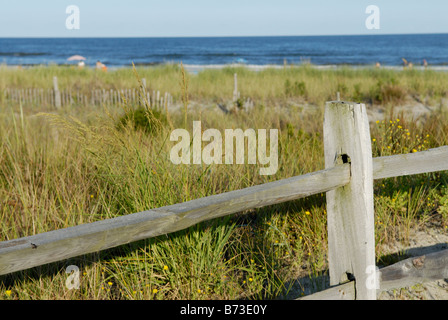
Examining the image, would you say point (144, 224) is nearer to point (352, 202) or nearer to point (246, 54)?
point (352, 202)

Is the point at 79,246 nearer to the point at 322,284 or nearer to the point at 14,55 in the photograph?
the point at 322,284

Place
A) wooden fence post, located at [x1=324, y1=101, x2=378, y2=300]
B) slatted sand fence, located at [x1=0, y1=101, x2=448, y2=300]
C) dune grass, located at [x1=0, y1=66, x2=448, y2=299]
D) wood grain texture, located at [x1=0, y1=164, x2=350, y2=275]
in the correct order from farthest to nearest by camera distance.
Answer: dune grass, located at [x1=0, y1=66, x2=448, y2=299] → wooden fence post, located at [x1=324, y1=101, x2=378, y2=300] → slatted sand fence, located at [x1=0, y1=101, x2=448, y2=300] → wood grain texture, located at [x1=0, y1=164, x2=350, y2=275]

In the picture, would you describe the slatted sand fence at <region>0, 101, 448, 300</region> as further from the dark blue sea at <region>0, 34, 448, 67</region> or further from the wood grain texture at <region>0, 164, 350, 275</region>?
the dark blue sea at <region>0, 34, 448, 67</region>

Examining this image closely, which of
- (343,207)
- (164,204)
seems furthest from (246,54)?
(343,207)

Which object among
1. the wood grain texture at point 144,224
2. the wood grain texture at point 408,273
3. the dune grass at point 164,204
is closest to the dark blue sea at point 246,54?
the dune grass at point 164,204

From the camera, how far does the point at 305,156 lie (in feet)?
14.6

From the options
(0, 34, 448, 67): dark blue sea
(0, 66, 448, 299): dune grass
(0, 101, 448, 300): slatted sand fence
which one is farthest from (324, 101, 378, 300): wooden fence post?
(0, 34, 448, 67): dark blue sea

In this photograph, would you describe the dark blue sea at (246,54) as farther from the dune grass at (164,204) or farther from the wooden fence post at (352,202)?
the wooden fence post at (352,202)

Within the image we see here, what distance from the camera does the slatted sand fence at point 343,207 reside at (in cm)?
220

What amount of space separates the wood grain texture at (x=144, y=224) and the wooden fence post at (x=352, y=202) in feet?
0.27

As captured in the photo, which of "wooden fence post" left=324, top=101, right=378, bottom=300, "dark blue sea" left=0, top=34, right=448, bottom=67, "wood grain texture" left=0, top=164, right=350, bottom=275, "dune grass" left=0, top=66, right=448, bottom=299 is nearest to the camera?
"wood grain texture" left=0, top=164, right=350, bottom=275

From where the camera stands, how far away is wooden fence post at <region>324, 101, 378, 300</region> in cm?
249
